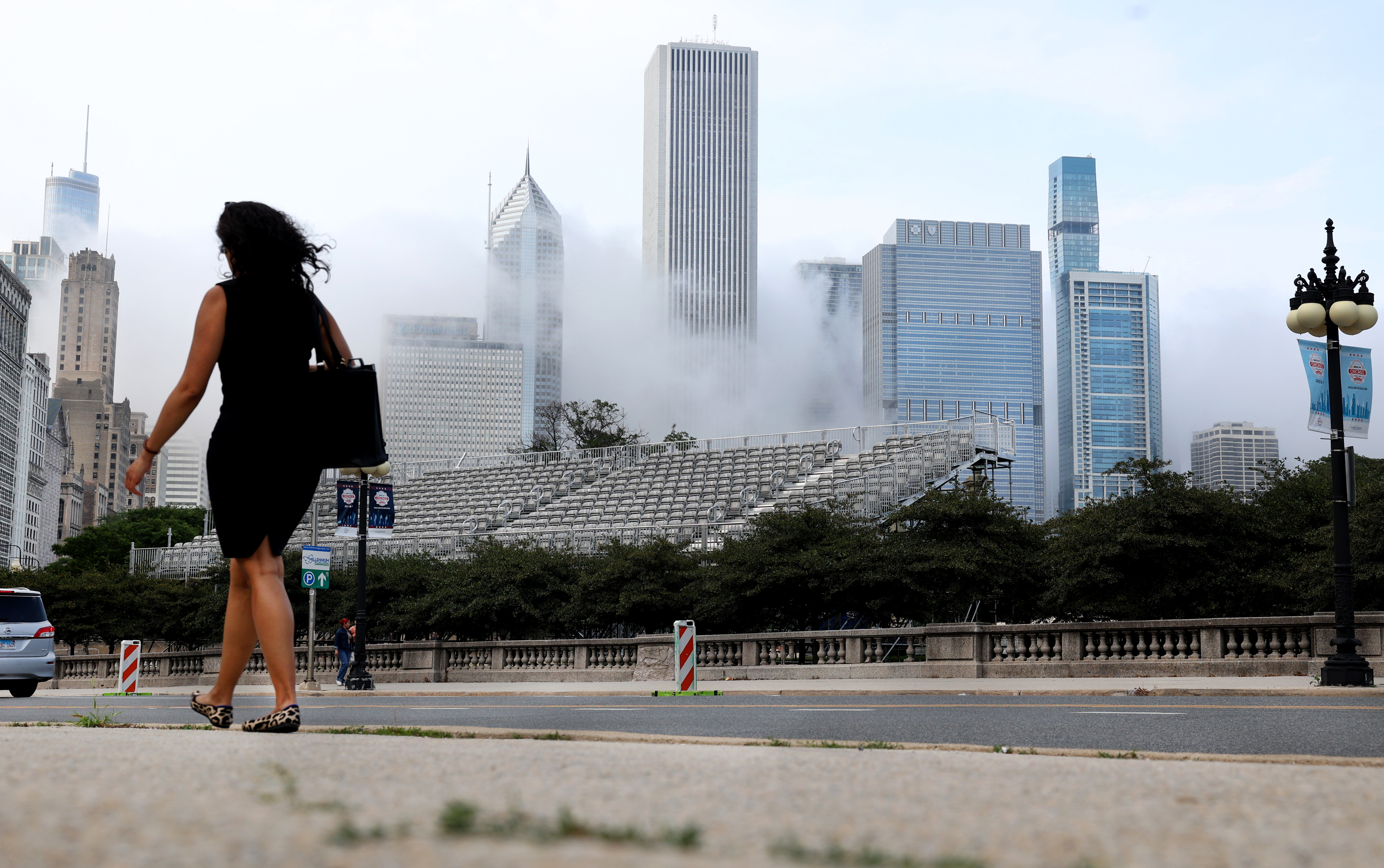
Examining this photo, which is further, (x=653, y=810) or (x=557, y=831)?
(x=653, y=810)

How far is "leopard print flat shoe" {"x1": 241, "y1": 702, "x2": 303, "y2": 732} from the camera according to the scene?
536 centimetres

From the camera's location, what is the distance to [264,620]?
5.48m

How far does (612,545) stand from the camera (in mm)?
32406

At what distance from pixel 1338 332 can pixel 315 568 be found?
1779 cm

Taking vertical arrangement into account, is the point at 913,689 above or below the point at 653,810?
below

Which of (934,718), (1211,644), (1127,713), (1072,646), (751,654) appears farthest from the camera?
(751,654)

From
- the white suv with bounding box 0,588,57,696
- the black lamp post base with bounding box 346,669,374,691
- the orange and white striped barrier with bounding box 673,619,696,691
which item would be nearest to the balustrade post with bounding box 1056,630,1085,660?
the orange and white striped barrier with bounding box 673,619,696,691

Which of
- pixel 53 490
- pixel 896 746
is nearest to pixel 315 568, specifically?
pixel 896 746

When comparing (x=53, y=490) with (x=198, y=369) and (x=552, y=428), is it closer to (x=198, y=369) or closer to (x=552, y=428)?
(x=552, y=428)

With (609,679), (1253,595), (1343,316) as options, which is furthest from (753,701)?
(1253,595)

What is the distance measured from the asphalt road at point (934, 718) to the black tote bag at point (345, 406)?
2.60 meters

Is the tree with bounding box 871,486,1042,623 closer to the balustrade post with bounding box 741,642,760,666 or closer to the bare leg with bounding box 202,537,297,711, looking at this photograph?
the balustrade post with bounding box 741,642,760,666

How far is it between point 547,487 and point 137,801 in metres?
49.2

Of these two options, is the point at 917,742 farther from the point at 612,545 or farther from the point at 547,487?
the point at 547,487
